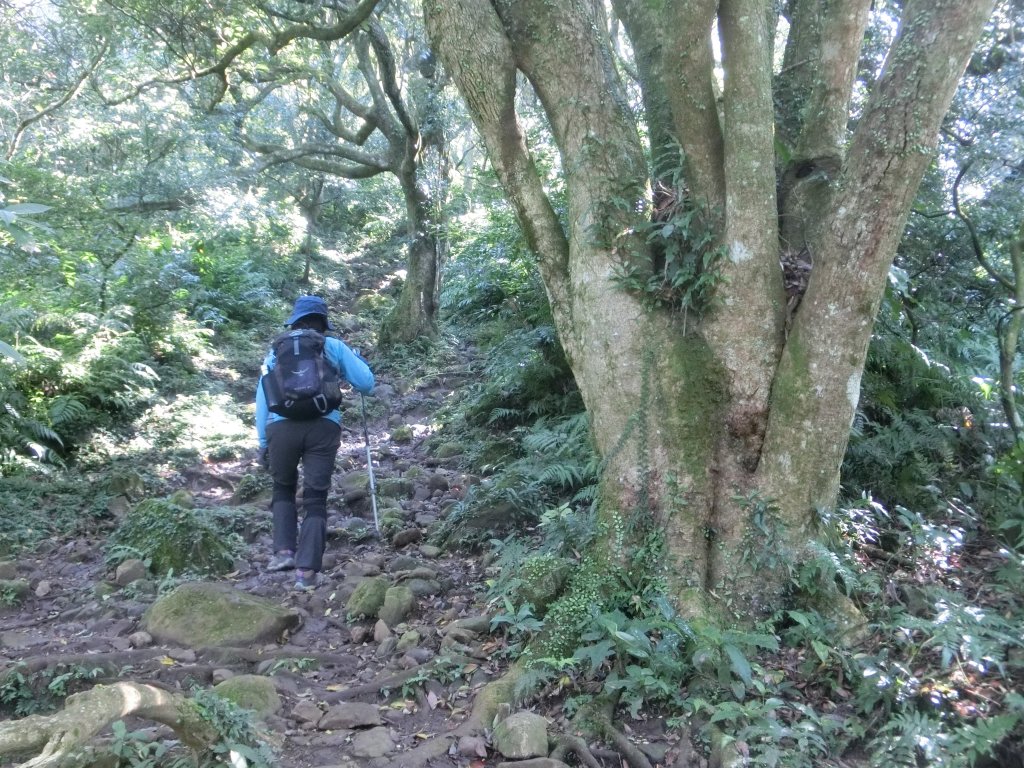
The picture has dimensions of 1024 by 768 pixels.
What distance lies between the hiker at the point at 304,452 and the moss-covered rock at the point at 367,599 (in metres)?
0.72

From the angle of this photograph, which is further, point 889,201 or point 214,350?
point 214,350

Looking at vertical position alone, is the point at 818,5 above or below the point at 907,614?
above

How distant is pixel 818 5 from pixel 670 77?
6.78ft

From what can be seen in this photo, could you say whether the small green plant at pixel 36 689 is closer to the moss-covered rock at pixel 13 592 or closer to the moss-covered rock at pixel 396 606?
the moss-covered rock at pixel 13 592

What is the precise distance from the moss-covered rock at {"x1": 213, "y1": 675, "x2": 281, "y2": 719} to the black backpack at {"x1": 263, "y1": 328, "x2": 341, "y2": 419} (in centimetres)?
240

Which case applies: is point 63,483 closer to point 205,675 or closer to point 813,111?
point 205,675

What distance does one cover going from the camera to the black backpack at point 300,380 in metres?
6.28

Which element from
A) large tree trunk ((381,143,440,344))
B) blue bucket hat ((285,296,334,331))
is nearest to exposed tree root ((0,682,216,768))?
blue bucket hat ((285,296,334,331))

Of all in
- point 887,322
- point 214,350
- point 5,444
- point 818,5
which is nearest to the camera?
point 818,5

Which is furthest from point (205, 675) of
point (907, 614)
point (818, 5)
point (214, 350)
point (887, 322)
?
point (214, 350)

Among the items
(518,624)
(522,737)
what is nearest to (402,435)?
(518,624)

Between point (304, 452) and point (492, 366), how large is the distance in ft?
13.8

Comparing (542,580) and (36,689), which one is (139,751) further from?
(542,580)

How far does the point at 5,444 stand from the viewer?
831 centimetres
